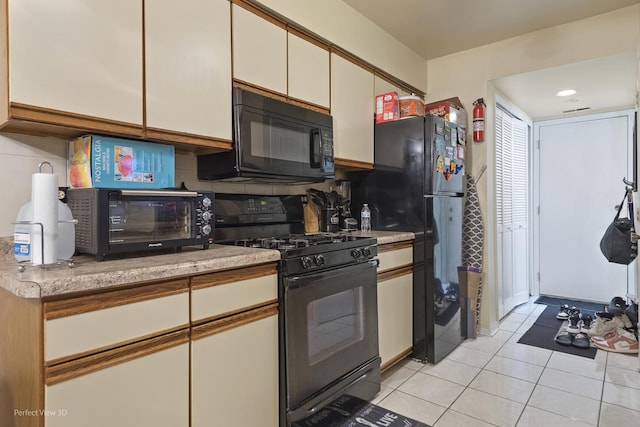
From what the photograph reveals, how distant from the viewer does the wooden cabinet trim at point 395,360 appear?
2393 mm

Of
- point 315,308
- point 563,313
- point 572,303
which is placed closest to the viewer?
point 315,308

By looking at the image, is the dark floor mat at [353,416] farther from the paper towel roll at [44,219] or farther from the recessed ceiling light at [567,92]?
the recessed ceiling light at [567,92]

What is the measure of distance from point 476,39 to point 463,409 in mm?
2778

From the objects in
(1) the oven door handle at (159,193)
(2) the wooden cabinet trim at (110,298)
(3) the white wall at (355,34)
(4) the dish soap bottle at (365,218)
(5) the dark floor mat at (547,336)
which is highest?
(3) the white wall at (355,34)

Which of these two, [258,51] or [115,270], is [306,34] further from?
[115,270]

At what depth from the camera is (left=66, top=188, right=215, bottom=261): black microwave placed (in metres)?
1.33

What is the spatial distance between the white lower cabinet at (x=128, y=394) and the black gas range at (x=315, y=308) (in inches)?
19.6

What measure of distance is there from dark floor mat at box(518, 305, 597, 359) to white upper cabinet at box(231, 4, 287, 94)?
2808mm

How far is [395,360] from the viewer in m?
2.50

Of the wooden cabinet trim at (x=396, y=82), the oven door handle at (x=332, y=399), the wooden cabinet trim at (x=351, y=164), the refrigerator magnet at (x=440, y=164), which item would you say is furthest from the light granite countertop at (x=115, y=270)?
the wooden cabinet trim at (x=396, y=82)

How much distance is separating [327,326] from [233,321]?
59 cm

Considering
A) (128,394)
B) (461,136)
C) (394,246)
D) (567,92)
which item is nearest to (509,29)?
(461,136)

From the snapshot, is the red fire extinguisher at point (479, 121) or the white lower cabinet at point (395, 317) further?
the red fire extinguisher at point (479, 121)

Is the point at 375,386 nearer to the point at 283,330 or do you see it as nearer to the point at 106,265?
the point at 283,330
